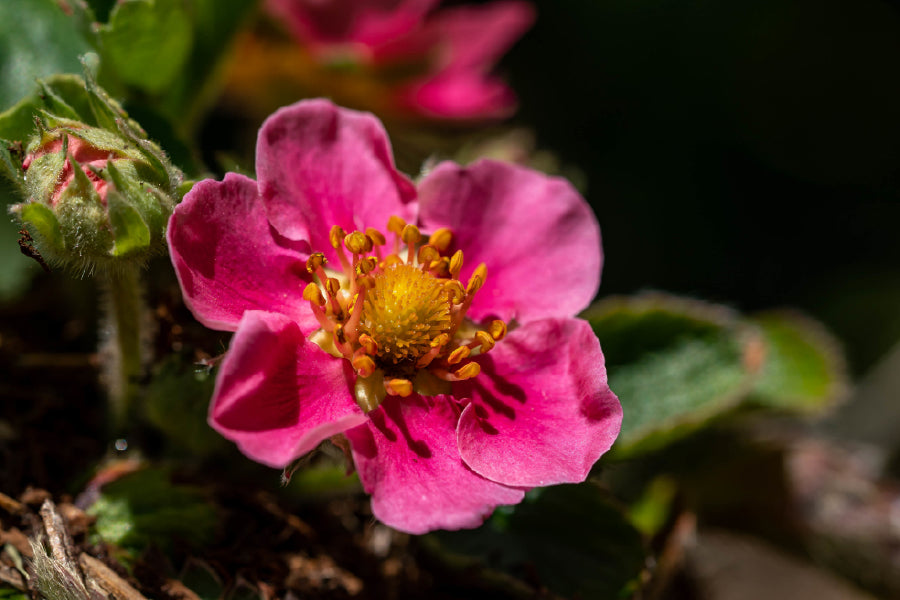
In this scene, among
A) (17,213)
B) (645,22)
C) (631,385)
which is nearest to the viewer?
(17,213)

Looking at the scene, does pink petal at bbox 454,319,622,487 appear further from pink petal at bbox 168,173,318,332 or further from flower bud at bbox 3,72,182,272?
flower bud at bbox 3,72,182,272

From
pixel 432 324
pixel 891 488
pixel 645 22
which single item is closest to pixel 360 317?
pixel 432 324

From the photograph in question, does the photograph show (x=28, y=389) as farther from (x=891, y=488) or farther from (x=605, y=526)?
(x=891, y=488)

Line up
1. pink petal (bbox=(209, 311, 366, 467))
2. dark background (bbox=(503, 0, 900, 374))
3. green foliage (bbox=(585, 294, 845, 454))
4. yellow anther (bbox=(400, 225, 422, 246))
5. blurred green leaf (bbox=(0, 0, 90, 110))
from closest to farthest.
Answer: pink petal (bbox=(209, 311, 366, 467)) < yellow anther (bbox=(400, 225, 422, 246)) < blurred green leaf (bbox=(0, 0, 90, 110)) < green foliage (bbox=(585, 294, 845, 454)) < dark background (bbox=(503, 0, 900, 374))

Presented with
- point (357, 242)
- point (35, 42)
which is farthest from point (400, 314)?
point (35, 42)

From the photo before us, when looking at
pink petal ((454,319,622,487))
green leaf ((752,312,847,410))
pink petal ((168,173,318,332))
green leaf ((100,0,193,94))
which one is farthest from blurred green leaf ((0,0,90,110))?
green leaf ((752,312,847,410))

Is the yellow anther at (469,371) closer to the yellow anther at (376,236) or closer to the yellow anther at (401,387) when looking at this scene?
the yellow anther at (401,387)

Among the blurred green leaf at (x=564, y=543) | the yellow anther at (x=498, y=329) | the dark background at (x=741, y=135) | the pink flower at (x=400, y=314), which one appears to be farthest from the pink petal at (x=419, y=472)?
the dark background at (x=741, y=135)

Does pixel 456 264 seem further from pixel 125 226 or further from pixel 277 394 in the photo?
pixel 125 226
